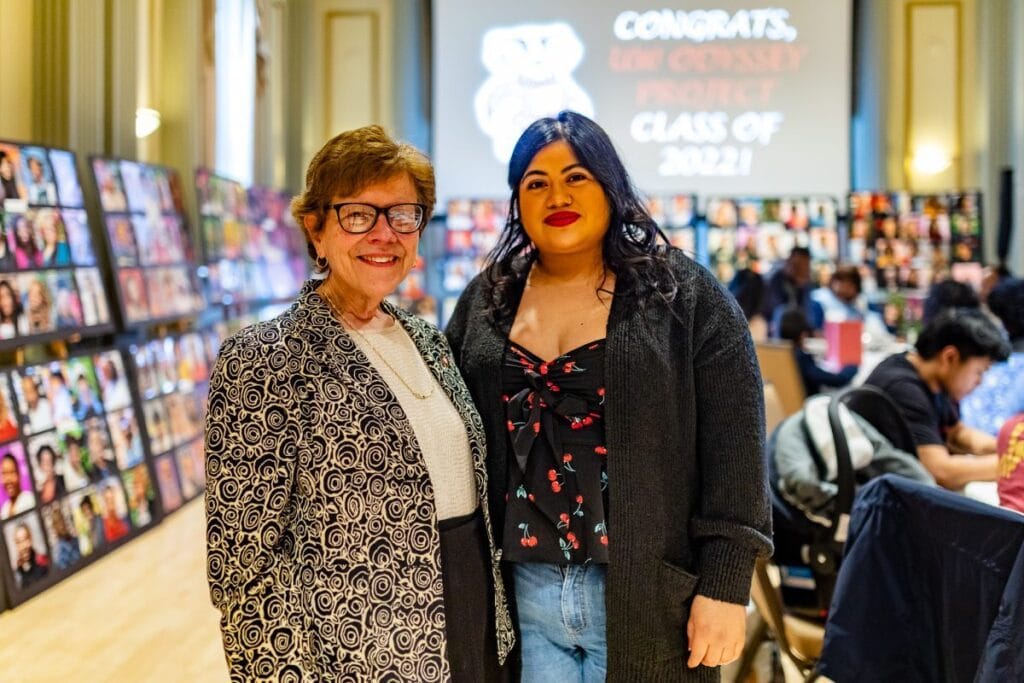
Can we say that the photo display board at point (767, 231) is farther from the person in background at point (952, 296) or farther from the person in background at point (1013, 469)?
the person in background at point (1013, 469)

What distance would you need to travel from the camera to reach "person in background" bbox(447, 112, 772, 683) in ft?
4.62

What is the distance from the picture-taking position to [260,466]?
1.20 meters

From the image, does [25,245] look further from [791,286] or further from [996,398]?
[791,286]

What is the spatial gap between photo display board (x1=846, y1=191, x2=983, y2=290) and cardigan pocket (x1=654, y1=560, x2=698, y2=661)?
7782 mm

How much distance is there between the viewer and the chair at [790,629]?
2.37 m

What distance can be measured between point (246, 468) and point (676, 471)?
2.23 feet

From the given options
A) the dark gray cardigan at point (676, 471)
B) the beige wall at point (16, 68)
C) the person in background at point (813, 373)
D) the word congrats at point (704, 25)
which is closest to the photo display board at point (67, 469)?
the beige wall at point (16, 68)

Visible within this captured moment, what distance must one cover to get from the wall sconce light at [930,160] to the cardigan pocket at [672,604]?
9.50 meters

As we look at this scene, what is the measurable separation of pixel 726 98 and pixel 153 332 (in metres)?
6.32

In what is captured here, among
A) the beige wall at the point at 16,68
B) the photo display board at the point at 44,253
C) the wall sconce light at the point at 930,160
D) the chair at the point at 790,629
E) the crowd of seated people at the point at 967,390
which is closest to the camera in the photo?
the chair at the point at 790,629

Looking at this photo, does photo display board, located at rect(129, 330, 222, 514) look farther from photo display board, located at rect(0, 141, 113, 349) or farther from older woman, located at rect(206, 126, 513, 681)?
older woman, located at rect(206, 126, 513, 681)

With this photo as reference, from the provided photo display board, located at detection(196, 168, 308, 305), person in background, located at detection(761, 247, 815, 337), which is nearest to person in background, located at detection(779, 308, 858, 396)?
person in background, located at detection(761, 247, 815, 337)

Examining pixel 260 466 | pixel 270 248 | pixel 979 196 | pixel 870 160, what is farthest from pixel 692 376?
A: pixel 870 160

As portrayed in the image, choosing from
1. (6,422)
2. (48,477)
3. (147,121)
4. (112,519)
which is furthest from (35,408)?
(147,121)
